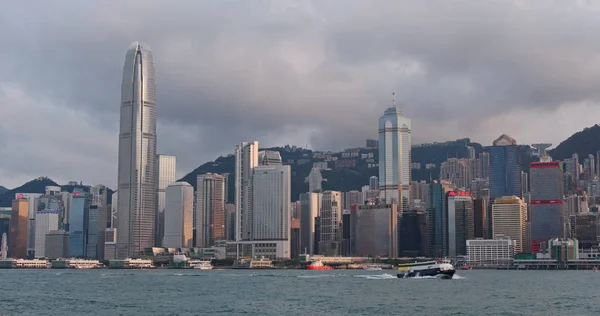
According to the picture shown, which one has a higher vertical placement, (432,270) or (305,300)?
(432,270)

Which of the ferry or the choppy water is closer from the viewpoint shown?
the choppy water

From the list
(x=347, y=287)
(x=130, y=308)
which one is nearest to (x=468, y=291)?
(x=347, y=287)

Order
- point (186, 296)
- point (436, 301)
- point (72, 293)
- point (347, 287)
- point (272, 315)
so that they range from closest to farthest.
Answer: point (272, 315), point (436, 301), point (186, 296), point (72, 293), point (347, 287)

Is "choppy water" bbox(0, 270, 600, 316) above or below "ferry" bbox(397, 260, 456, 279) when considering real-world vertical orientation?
below

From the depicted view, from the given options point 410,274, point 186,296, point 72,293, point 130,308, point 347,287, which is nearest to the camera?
point 130,308

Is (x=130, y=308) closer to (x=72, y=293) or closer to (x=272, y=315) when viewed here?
(x=272, y=315)

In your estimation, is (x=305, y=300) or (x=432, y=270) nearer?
(x=305, y=300)

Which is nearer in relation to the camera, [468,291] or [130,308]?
[130,308]

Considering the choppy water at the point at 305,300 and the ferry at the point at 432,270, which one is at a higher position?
the ferry at the point at 432,270

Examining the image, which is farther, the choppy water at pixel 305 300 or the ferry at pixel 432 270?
the ferry at pixel 432 270
